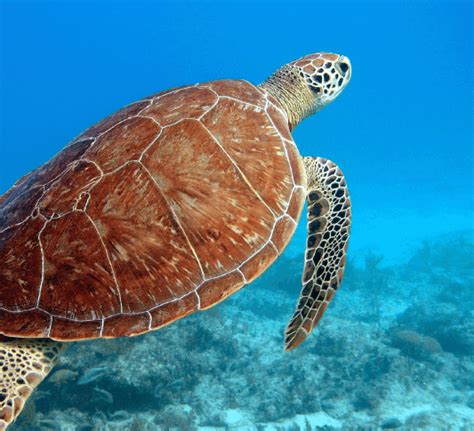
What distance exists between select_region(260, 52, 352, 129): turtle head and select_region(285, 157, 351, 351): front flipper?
3.28 feet

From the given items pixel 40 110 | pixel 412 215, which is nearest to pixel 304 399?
pixel 412 215

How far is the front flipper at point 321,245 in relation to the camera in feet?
11.0

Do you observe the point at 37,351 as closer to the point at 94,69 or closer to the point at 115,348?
the point at 115,348

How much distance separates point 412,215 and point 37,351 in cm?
4636

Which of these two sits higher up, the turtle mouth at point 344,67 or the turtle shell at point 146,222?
the turtle mouth at point 344,67

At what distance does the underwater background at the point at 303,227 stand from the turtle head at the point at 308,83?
553 cm

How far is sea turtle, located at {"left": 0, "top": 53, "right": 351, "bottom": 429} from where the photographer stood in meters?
2.54

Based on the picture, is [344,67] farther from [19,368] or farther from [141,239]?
[19,368]

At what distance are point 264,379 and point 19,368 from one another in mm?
6599

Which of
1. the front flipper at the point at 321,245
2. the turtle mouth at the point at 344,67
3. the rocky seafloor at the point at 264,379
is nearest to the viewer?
the front flipper at the point at 321,245

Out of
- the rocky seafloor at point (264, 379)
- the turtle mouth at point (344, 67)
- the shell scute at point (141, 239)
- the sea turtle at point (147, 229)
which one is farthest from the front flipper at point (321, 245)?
the rocky seafloor at point (264, 379)

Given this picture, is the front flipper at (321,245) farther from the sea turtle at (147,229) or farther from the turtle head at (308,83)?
the turtle head at (308,83)

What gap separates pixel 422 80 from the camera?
100500 mm

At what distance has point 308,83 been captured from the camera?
457cm
